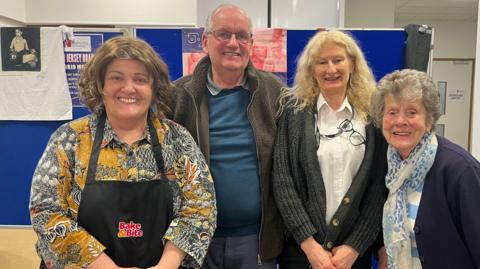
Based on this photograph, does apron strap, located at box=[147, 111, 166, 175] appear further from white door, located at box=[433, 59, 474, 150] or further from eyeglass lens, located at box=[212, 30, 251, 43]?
white door, located at box=[433, 59, 474, 150]

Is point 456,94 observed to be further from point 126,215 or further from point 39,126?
point 126,215

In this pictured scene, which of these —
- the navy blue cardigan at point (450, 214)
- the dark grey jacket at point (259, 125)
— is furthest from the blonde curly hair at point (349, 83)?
the navy blue cardigan at point (450, 214)

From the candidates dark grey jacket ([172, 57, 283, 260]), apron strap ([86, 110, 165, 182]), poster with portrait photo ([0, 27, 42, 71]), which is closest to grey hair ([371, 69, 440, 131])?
dark grey jacket ([172, 57, 283, 260])

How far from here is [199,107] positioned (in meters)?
1.71

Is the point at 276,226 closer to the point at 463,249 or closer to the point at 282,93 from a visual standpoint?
the point at 282,93

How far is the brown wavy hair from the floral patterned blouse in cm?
8

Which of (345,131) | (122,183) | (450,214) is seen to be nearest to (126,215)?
A: (122,183)

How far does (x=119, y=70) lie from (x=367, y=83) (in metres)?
1.01

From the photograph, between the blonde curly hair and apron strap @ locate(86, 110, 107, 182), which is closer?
apron strap @ locate(86, 110, 107, 182)

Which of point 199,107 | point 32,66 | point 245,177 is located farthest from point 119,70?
point 32,66

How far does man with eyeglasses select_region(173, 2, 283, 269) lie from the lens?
5.51 feet

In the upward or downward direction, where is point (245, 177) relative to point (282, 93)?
downward

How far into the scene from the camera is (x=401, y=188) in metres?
1.44

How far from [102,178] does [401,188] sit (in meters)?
1.02
